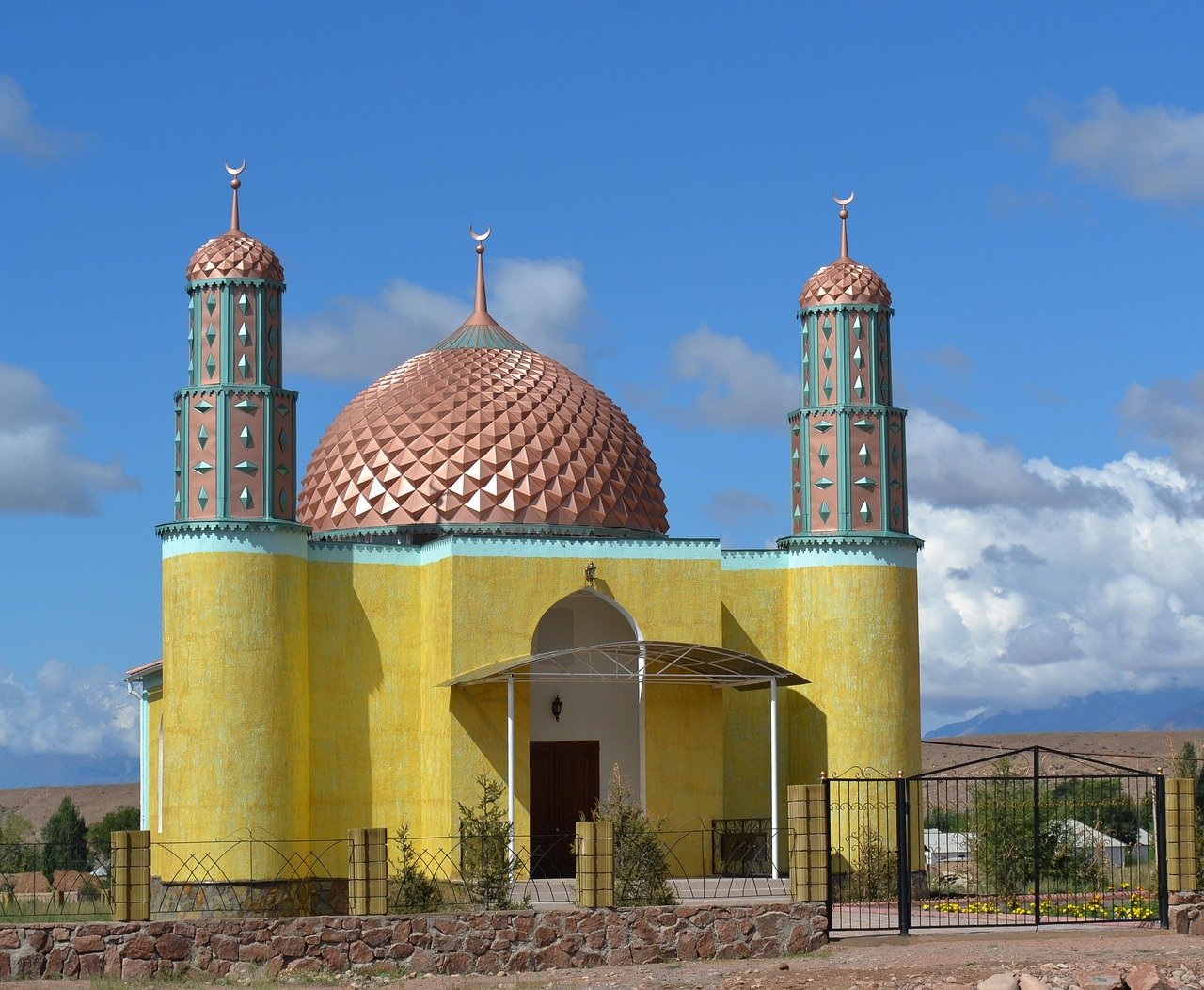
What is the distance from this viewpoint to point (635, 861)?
21828mm

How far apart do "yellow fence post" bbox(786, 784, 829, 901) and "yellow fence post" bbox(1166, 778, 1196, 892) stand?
419cm

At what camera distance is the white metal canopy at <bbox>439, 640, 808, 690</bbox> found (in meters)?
25.9

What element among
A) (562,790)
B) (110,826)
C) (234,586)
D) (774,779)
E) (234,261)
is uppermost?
(234,261)

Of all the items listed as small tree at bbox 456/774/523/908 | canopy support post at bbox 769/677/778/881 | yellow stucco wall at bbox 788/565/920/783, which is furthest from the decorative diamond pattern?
small tree at bbox 456/774/523/908

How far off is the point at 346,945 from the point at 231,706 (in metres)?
6.33

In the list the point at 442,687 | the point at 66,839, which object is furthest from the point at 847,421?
the point at 66,839

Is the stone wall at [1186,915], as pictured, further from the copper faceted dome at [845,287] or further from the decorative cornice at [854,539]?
the copper faceted dome at [845,287]

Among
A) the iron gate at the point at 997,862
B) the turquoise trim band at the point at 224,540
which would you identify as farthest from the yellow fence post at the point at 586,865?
the turquoise trim band at the point at 224,540

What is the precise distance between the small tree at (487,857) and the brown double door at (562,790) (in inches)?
96.8

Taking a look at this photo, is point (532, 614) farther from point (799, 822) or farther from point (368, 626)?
point (799, 822)

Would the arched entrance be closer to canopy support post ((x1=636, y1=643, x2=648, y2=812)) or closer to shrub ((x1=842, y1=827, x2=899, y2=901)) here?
canopy support post ((x1=636, y1=643, x2=648, y2=812))

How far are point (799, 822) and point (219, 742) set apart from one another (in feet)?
27.5

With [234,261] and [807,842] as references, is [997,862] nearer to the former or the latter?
[807,842]

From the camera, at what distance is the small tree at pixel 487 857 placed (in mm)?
21688
